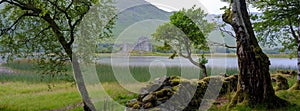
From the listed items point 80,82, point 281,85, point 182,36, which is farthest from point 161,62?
point 80,82

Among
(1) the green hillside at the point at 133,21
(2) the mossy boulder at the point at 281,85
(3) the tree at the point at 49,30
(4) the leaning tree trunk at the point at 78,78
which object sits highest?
(1) the green hillside at the point at 133,21

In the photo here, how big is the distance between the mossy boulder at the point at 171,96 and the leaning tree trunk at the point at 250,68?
1979 mm

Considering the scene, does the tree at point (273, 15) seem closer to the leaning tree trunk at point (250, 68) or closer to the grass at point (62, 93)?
the leaning tree trunk at point (250, 68)

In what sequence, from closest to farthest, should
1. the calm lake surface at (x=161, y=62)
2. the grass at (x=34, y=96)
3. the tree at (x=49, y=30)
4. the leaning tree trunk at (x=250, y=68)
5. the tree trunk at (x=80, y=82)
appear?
the leaning tree trunk at (x=250, y=68) → the tree at (x=49, y=30) → the tree trunk at (x=80, y=82) → the grass at (x=34, y=96) → the calm lake surface at (x=161, y=62)

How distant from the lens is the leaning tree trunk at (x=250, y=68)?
1016cm

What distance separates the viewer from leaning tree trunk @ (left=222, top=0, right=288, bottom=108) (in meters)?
10.2

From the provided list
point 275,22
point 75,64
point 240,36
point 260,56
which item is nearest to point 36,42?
point 75,64

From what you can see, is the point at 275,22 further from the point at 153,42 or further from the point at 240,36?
the point at 153,42

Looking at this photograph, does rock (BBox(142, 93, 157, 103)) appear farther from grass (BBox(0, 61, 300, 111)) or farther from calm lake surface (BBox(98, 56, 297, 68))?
calm lake surface (BBox(98, 56, 297, 68))

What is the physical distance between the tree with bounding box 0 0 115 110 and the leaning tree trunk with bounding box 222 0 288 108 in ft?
16.3

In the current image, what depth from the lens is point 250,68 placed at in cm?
1031

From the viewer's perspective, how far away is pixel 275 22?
14039mm

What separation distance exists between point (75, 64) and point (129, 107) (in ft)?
8.70

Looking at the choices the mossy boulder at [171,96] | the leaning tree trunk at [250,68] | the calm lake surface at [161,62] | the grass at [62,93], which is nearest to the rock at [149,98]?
the mossy boulder at [171,96]
